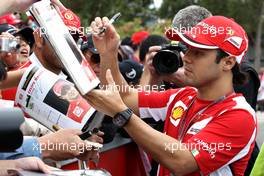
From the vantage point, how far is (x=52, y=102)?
217cm

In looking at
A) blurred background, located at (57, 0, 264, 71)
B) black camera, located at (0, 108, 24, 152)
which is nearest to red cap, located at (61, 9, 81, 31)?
black camera, located at (0, 108, 24, 152)

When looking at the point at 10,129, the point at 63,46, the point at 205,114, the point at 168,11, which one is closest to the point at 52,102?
the point at 63,46

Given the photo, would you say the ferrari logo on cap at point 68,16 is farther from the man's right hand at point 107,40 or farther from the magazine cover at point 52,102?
the magazine cover at point 52,102

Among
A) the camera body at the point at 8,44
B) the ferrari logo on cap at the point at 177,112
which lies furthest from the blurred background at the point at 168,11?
the ferrari logo on cap at the point at 177,112

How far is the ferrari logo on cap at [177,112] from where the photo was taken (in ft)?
9.19

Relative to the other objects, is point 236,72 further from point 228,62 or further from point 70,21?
point 70,21

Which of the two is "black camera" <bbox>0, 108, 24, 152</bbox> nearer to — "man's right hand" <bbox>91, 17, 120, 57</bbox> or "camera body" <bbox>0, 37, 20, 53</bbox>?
"man's right hand" <bbox>91, 17, 120, 57</bbox>

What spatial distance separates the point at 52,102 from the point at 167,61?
43.3 inches

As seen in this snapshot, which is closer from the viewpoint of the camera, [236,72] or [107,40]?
[236,72]

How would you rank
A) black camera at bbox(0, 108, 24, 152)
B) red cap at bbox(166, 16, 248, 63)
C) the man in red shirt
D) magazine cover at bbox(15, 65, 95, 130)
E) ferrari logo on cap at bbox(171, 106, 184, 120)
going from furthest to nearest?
1. ferrari logo on cap at bbox(171, 106, 184, 120)
2. red cap at bbox(166, 16, 248, 63)
3. the man in red shirt
4. magazine cover at bbox(15, 65, 95, 130)
5. black camera at bbox(0, 108, 24, 152)

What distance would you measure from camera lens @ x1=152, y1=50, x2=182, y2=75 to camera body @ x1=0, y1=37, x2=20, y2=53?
3.55 ft

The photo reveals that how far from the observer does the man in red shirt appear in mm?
2504

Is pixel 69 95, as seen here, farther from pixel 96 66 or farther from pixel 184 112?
pixel 96 66

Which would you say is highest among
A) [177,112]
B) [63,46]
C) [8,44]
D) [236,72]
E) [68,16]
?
[63,46]
